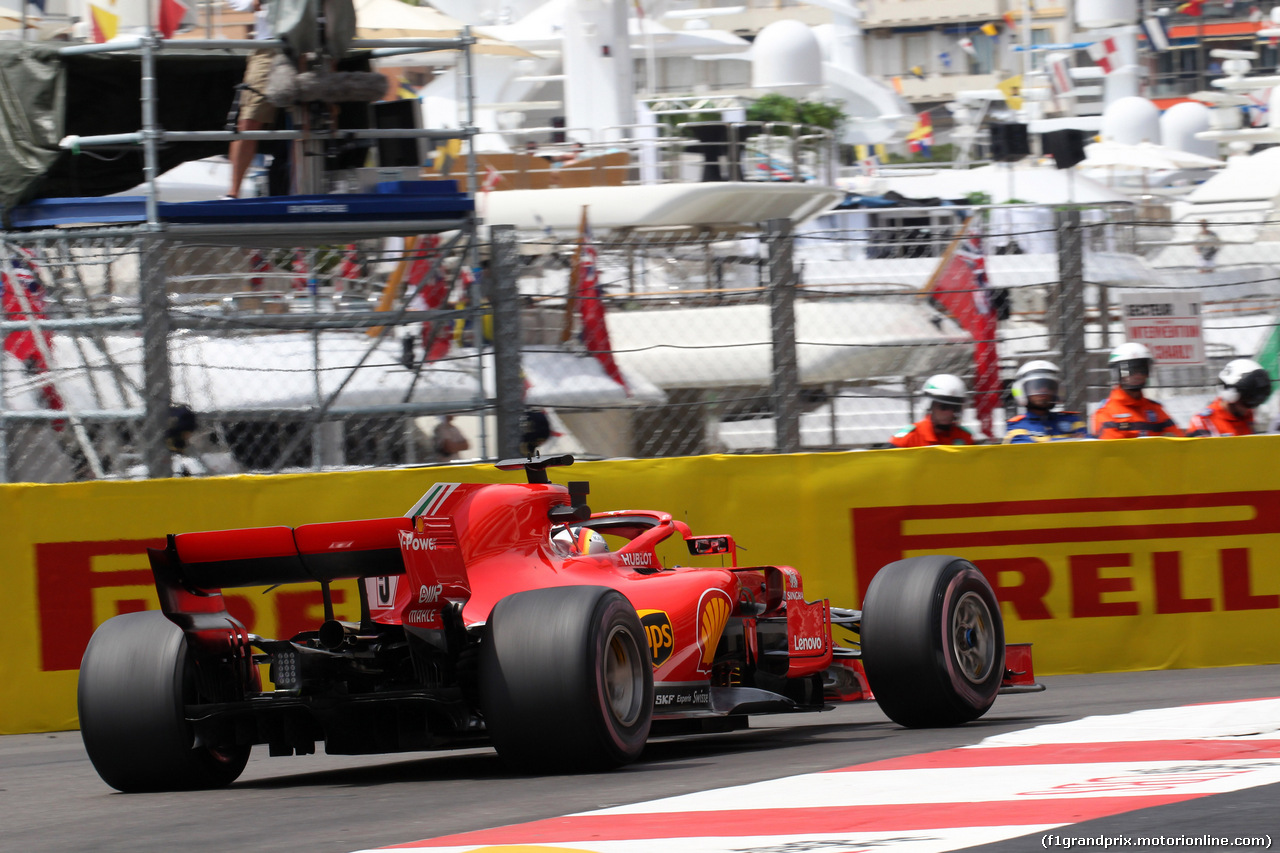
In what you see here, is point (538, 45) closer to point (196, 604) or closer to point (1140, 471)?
point (1140, 471)

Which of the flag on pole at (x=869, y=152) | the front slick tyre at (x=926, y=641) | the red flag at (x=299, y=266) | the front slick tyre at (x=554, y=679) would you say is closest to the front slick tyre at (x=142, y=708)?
the front slick tyre at (x=554, y=679)

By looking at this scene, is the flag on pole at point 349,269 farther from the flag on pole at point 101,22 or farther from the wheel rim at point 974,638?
the wheel rim at point 974,638

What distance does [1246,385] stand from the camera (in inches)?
382

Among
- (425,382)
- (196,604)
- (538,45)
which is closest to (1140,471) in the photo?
(425,382)

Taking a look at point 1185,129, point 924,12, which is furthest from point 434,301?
point 924,12

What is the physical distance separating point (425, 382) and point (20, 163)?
2863 millimetres

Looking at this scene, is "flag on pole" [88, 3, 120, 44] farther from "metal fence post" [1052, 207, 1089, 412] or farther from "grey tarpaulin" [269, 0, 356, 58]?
"metal fence post" [1052, 207, 1089, 412]

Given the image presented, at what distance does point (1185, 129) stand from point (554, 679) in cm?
4346

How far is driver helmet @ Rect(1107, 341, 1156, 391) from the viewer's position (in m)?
9.41

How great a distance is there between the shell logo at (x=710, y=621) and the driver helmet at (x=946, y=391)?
3.05 meters

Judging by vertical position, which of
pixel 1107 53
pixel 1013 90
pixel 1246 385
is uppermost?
pixel 1107 53

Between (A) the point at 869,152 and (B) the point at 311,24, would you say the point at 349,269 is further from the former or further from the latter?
(A) the point at 869,152

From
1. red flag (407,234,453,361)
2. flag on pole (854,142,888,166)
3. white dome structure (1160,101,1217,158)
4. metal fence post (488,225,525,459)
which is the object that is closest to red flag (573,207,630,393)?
metal fence post (488,225,525,459)

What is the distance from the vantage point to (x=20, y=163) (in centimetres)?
1038
